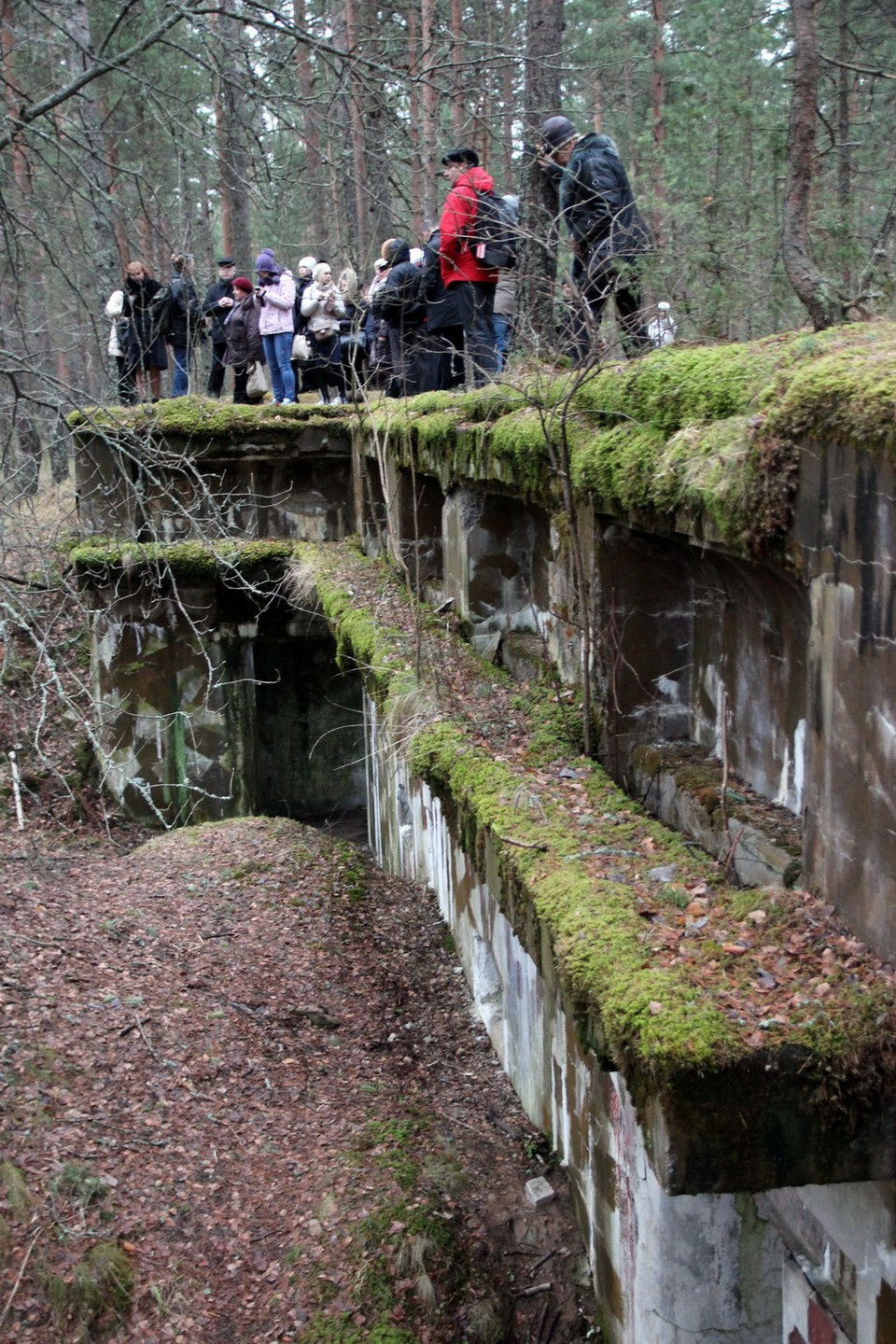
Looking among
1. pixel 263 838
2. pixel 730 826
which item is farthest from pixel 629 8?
pixel 730 826

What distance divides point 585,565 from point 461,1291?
3.02 meters

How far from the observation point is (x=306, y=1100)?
6.19 meters

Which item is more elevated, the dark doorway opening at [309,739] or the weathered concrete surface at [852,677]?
the weathered concrete surface at [852,677]

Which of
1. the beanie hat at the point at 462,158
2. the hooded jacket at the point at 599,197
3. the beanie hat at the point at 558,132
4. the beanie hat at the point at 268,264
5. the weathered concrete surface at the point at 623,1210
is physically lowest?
the weathered concrete surface at the point at 623,1210

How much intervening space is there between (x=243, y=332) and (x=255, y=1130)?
10.4 metres

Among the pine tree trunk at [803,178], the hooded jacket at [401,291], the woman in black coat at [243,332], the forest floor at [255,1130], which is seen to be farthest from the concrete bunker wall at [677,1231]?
the woman in black coat at [243,332]

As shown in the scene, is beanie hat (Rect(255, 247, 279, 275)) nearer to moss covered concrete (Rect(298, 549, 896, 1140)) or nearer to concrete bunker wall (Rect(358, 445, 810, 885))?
concrete bunker wall (Rect(358, 445, 810, 885))

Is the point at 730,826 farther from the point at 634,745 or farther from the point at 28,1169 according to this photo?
the point at 28,1169

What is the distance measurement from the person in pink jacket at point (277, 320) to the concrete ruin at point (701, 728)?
4.78 meters

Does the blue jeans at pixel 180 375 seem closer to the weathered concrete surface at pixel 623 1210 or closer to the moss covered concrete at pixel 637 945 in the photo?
the weathered concrete surface at pixel 623 1210

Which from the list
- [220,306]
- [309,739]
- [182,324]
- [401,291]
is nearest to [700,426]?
[401,291]

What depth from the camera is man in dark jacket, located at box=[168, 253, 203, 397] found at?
530 inches

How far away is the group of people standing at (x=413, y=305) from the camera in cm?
663

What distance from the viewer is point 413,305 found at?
10.9 metres
